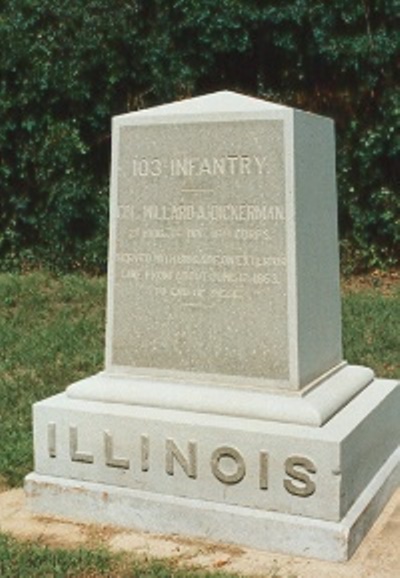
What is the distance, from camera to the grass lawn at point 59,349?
3707 millimetres

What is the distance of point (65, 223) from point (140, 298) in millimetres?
7207

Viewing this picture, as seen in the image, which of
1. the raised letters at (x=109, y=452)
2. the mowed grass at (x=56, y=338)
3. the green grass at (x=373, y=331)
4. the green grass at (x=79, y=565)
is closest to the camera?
the green grass at (x=79, y=565)

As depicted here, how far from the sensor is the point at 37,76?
11.1 metres

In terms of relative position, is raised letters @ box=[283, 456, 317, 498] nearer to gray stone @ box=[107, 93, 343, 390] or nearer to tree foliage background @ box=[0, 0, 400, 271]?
gray stone @ box=[107, 93, 343, 390]

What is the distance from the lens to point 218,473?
394 cm

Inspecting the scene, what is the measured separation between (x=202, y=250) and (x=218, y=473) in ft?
3.19

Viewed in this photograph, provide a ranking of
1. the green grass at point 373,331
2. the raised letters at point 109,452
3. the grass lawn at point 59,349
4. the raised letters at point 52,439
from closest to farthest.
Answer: the grass lawn at point 59,349 → the raised letters at point 109,452 → the raised letters at point 52,439 → the green grass at point 373,331

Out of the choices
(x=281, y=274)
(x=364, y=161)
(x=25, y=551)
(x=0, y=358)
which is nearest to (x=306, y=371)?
(x=281, y=274)

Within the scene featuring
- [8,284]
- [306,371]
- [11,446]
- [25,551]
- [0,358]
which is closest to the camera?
[25,551]

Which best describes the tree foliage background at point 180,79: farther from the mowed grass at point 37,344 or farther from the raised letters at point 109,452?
the raised letters at point 109,452

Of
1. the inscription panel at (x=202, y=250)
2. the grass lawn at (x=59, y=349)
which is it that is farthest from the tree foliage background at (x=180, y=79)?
the inscription panel at (x=202, y=250)

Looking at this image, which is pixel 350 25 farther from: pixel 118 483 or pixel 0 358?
pixel 118 483

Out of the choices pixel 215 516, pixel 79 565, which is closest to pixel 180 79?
pixel 215 516

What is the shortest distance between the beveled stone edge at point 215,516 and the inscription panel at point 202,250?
0.59m
